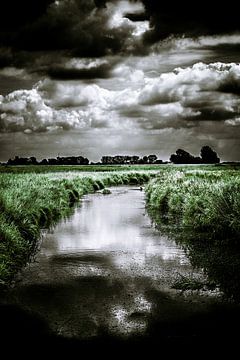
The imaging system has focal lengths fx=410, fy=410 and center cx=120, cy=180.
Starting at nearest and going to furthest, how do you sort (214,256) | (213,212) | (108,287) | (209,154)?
(108,287) → (214,256) → (213,212) → (209,154)

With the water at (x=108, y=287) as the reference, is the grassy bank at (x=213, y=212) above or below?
above

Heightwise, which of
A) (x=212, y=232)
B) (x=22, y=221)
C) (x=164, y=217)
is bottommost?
(x=164, y=217)

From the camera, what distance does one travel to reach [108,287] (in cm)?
785

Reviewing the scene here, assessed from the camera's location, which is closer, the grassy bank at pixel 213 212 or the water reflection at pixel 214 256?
the water reflection at pixel 214 256

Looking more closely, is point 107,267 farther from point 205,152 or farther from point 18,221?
point 205,152

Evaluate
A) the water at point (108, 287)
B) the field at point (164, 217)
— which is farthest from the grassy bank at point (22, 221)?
the water at point (108, 287)

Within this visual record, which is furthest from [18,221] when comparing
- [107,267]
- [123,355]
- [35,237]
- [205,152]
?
[205,152]

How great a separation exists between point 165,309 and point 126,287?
144 centimetres

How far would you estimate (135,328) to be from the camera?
5.70 meters

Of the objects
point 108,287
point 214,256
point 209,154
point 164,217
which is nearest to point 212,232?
point 214,256

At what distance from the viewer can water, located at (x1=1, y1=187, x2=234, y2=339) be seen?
5.92 metres

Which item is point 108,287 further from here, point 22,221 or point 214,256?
point 22,221

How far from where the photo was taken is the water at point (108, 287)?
5.92 m

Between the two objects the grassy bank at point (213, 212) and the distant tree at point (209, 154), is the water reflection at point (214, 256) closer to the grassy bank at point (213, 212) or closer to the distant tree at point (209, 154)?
the grassy bank at point (213, 212)
